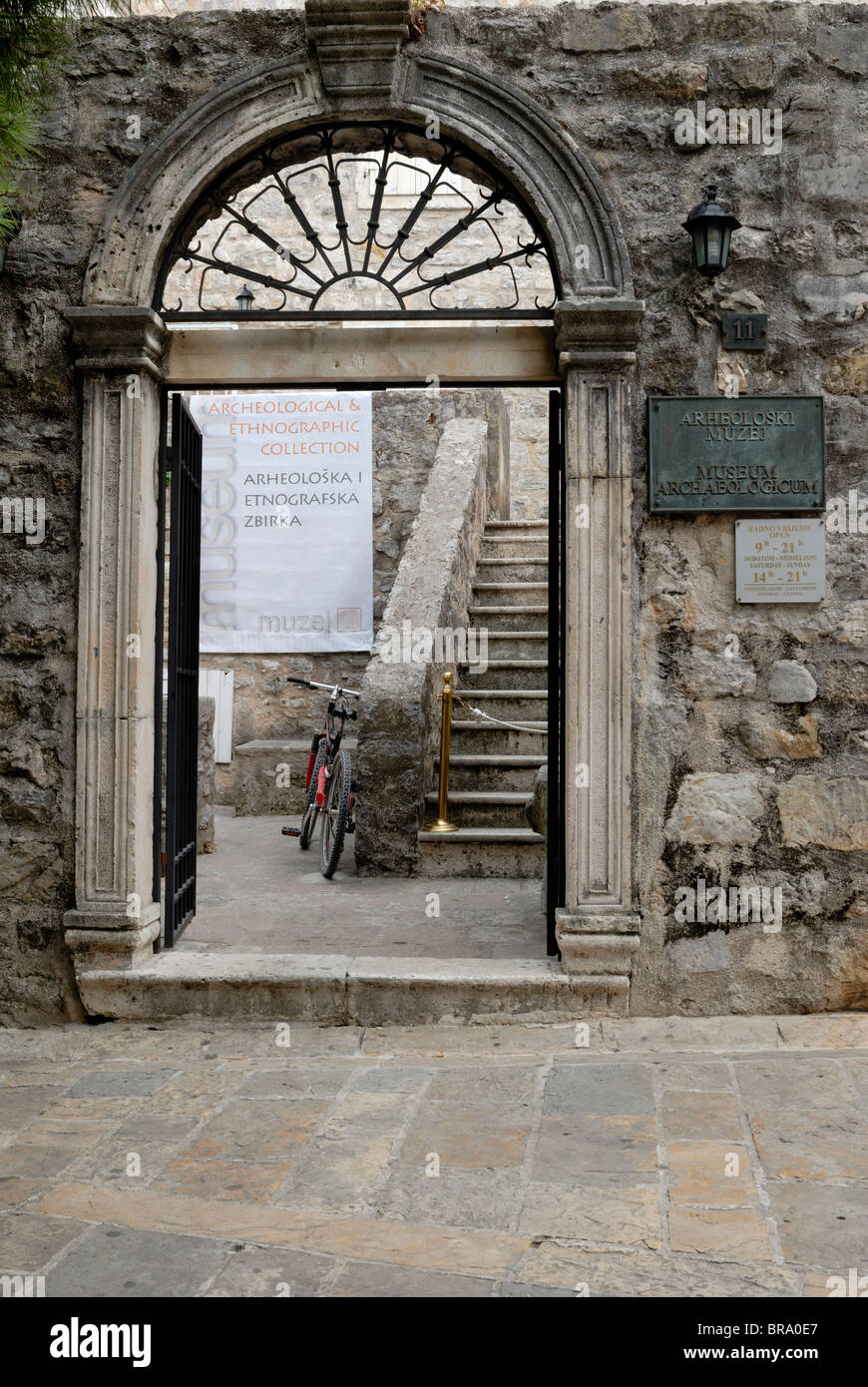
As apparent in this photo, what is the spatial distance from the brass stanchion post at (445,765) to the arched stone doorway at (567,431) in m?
2.67

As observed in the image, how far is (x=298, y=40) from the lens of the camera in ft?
15.1

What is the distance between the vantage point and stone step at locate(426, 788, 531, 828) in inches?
288

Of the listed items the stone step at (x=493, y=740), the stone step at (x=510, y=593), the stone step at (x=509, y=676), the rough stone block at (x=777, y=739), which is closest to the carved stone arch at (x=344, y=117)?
the rough stone block at (x=777, y=739)

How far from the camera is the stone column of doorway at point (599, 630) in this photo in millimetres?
4473

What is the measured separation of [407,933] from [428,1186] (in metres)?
2.41

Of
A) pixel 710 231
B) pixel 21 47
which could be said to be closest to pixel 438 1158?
pixel 21 47

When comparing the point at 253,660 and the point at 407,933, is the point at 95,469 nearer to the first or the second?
the point at 407,933

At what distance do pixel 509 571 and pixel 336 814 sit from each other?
3.36 meters

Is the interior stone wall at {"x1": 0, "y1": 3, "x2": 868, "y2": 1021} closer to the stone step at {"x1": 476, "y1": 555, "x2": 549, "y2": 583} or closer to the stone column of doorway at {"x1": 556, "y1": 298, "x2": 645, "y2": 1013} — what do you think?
the stone column of doorway at {"x1": 556, "y1": 298, "x2": 645, "y2": 1013}

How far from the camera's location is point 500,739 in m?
7.86

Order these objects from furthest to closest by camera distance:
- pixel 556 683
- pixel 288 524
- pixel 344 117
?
pixel 288 524 → pixel 556 683 → pixel 344 117

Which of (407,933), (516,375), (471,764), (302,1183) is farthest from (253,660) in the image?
(302,1183)

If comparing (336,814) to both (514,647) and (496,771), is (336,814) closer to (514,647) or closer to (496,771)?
(496,771)

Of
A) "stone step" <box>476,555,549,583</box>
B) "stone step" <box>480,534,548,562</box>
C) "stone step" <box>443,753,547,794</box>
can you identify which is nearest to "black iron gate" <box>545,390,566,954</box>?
"stone step" <box>443,753,547,794</box>
